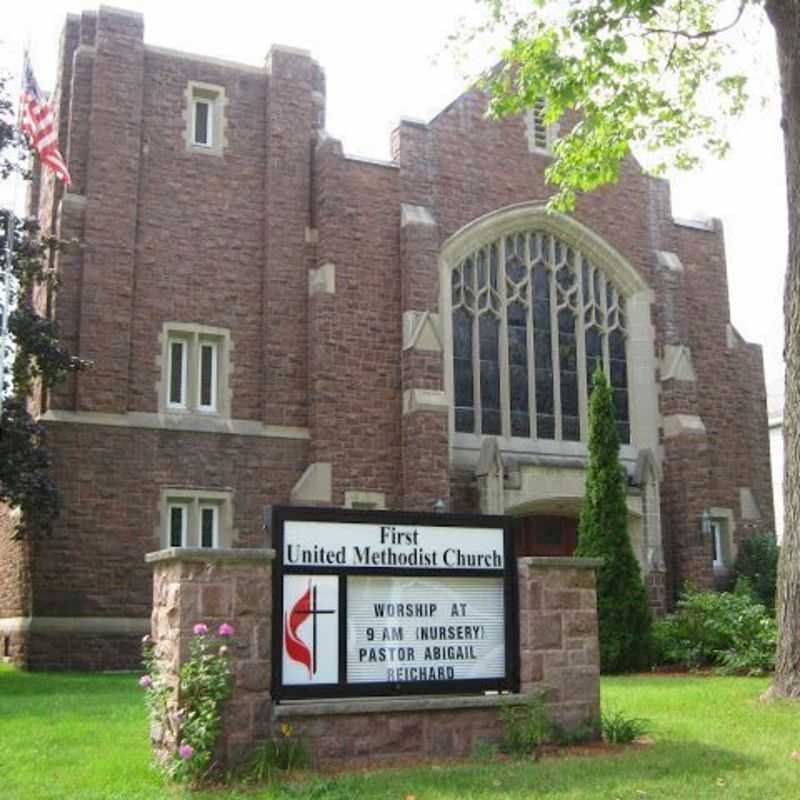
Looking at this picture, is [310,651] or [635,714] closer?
[310,651]

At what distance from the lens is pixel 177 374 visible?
1825 cm

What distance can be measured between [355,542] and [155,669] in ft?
5.42

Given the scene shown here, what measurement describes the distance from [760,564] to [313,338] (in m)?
9.77

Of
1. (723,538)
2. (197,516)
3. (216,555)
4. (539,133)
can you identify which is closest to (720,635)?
(723,538)

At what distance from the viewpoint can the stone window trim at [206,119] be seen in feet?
62.7

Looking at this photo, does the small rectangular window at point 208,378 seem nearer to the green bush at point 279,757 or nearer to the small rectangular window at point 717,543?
the small rectangular window at point 717,543

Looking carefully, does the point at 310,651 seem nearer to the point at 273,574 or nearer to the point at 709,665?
the point at 273,574

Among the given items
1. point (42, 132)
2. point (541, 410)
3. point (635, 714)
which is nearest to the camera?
point (635, 714)

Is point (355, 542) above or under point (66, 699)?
above

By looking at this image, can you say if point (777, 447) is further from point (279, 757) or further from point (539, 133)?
point (279, 757)

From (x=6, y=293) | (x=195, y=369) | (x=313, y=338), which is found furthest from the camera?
(x=313, y=338)

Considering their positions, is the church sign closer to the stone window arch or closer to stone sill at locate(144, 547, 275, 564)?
stone sill at locate(144, 547, 275, 564)

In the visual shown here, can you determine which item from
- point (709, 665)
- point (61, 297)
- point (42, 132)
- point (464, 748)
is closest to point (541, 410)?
point (709, 665)

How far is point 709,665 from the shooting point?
669 inches
